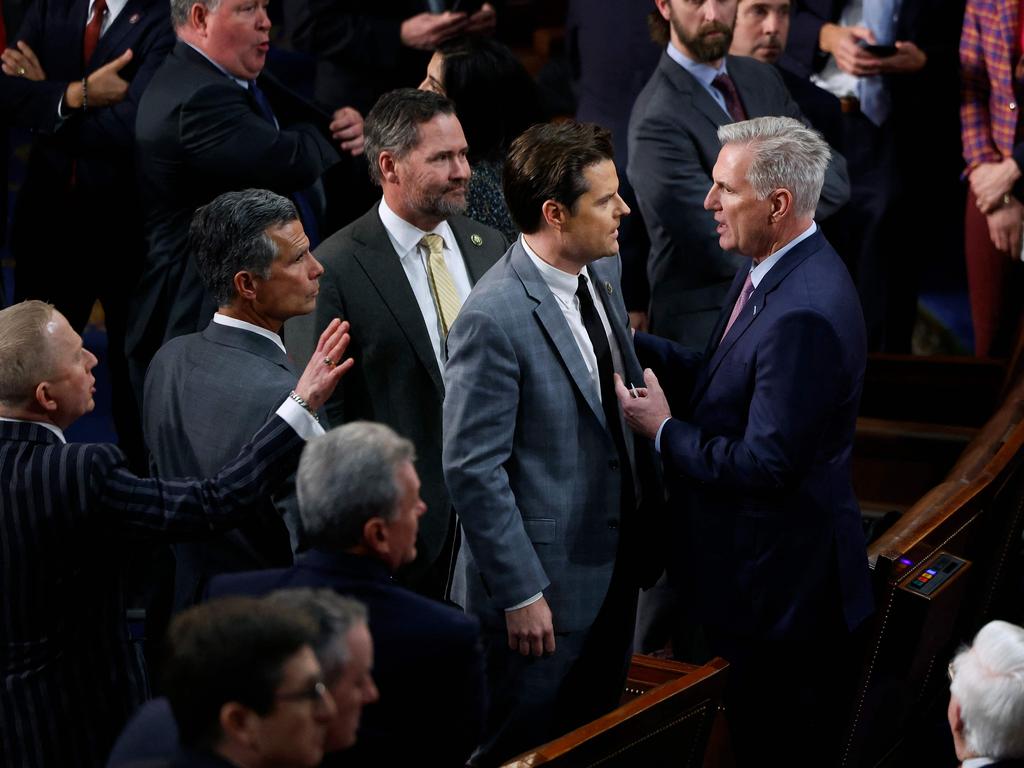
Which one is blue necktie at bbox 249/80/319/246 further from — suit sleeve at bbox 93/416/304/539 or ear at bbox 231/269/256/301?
suit sleeve at bbox 93/416/304/539

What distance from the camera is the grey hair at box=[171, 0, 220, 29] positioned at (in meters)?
3.85

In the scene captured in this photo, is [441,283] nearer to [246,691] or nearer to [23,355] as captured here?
[23,355]

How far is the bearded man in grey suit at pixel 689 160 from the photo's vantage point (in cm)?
413

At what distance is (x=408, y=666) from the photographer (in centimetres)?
209

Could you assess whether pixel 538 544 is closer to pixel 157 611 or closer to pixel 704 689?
pixel 704 689

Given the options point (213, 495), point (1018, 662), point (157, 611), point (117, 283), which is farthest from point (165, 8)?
point (1018, 662)

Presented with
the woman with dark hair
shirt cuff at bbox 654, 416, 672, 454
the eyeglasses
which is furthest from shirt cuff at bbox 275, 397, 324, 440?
the woman with dark hair

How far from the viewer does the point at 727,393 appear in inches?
119

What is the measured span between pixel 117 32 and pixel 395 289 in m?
1.55

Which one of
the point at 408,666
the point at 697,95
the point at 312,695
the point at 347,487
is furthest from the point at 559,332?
the point at 697,95

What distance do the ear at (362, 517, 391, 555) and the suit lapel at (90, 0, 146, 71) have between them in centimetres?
265

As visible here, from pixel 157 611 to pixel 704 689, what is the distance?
1.45 meters

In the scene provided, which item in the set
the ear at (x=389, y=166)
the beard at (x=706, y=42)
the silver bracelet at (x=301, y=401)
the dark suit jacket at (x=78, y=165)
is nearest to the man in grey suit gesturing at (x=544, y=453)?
the silver bracelet at (x=301, y=401)

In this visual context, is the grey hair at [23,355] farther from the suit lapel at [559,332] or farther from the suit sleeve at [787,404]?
the suit sleeve at [787,404]
